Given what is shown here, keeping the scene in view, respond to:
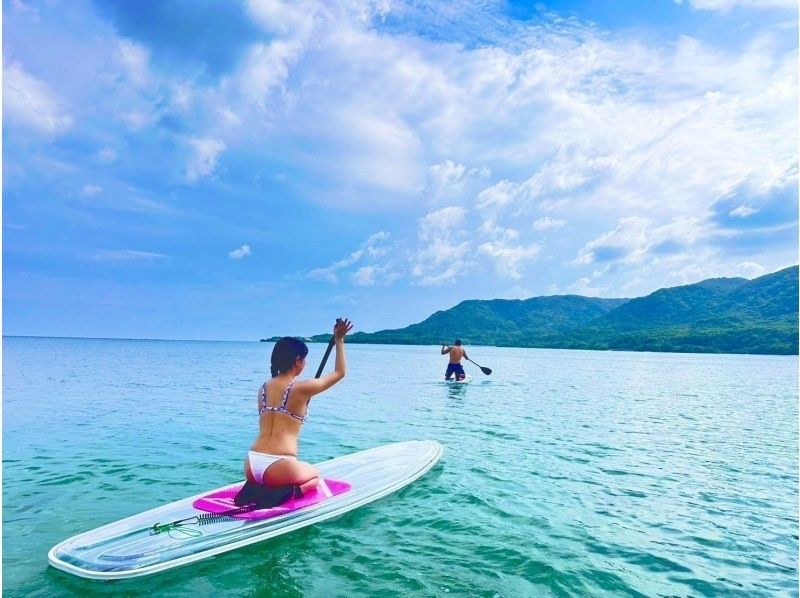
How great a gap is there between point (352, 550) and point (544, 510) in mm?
4222

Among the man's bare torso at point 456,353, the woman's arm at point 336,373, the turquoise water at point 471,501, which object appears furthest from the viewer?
the man's bare torso at point 456,353

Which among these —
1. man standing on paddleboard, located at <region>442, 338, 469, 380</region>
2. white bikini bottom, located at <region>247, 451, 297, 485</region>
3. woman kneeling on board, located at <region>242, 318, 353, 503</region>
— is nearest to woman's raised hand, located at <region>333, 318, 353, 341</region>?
woman kneeling on board, located at <region>242, 318, 353, 503</region>

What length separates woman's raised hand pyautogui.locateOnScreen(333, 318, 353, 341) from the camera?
26.6 feet

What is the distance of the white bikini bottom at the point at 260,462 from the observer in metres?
8.36

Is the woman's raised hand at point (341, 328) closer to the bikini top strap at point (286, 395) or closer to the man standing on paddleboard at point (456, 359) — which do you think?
the bikini top strap at point (286, 395)

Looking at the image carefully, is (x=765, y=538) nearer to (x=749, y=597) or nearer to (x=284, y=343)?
(x=749, y=597)

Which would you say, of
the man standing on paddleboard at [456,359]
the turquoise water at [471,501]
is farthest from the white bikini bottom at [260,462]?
the man standing on paddleboard at [456,359]

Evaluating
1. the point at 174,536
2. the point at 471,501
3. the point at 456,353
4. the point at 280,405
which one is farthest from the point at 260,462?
the point at 456,353

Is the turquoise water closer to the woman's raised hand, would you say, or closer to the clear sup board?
the clear sup board

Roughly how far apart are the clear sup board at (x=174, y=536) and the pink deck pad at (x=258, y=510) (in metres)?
0.03

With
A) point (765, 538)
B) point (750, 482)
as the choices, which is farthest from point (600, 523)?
point (750, 482)

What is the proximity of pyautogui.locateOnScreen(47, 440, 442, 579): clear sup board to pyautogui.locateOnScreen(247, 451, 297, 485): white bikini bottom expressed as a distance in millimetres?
644

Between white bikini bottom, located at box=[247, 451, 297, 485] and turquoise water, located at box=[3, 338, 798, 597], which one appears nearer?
turquoise water, located at box=[3, 338, 798, 597]

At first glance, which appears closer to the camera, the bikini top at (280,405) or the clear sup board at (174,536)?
the clear sup board at (174,536)
